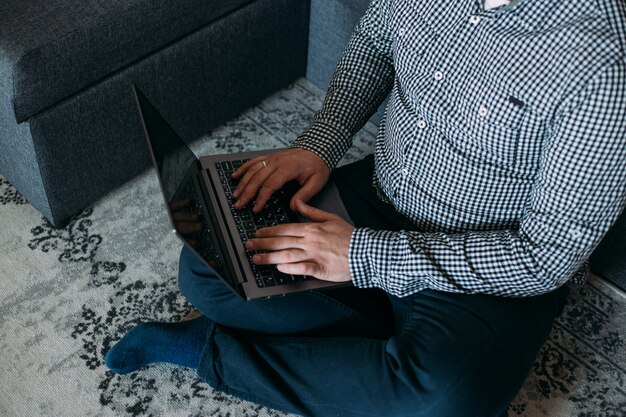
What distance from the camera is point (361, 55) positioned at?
136 cm

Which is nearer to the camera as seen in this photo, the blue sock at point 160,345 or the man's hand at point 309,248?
the man's hand at point 309,248

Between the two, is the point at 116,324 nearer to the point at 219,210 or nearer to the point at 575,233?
the point at 219,210

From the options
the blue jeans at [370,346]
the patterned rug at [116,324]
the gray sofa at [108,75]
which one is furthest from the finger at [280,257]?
the gray sofa at [108,75]

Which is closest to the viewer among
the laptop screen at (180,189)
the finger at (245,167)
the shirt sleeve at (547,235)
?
the shirt sleeve at (547,235)

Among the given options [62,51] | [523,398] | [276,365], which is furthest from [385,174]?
[62,51]

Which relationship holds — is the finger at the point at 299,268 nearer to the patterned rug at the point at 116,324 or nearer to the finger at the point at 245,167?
the finger at the point at 245,167

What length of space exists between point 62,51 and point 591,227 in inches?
38.5

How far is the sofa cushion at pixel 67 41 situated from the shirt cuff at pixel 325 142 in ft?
1.39

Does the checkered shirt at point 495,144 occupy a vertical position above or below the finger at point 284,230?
Result: above

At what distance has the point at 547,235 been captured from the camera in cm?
104

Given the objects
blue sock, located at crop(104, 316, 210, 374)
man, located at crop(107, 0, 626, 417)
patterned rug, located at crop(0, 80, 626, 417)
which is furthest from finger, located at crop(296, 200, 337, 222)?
patterned rug, located at crop(0, 80, 626, 417)

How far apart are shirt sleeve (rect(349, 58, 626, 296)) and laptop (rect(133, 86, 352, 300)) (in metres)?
0.11

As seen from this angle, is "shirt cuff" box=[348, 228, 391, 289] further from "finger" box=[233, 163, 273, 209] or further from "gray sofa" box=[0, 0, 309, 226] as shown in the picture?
"gray sofa" box=[0, 0, 309, 226]

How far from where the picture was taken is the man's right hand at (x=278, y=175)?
1.23 meters
